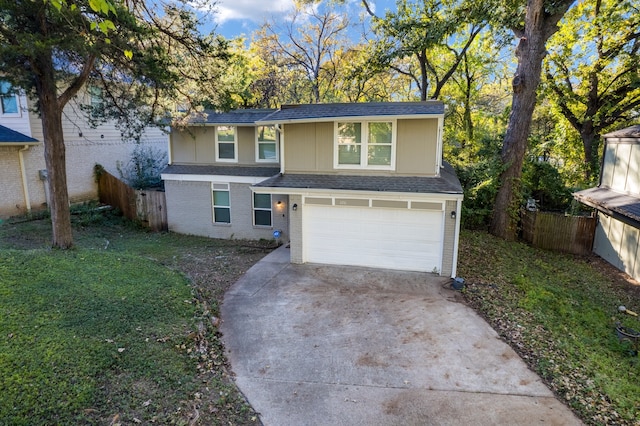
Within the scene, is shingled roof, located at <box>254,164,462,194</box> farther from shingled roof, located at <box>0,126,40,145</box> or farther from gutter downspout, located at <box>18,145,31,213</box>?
gutter downspout, located at <box>18,145,31,213</box>

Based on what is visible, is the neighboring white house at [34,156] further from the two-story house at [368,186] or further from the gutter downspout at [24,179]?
the two-story house at [368,186]

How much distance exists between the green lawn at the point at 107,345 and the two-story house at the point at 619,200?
38.3 feet

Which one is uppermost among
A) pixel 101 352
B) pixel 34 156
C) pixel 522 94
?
pixel 522 94

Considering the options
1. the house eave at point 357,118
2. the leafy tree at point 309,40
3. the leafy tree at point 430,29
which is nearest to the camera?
the house eave at point 357,118

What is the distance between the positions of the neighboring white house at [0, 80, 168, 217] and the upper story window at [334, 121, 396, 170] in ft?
28.6

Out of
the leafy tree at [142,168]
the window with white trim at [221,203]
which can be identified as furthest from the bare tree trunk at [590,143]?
the leafy tree at [142,168]

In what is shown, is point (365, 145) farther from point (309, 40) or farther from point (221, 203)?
point (309, 40)

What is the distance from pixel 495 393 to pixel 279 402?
3131mm

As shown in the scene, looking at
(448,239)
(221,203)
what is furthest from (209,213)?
(448,239)

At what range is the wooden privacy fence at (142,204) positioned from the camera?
15688 millimetres

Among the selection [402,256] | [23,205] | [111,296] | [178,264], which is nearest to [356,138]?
[402,256]

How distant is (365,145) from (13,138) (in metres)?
13.2

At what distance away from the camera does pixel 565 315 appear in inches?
328

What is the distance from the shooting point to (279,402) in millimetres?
5102
